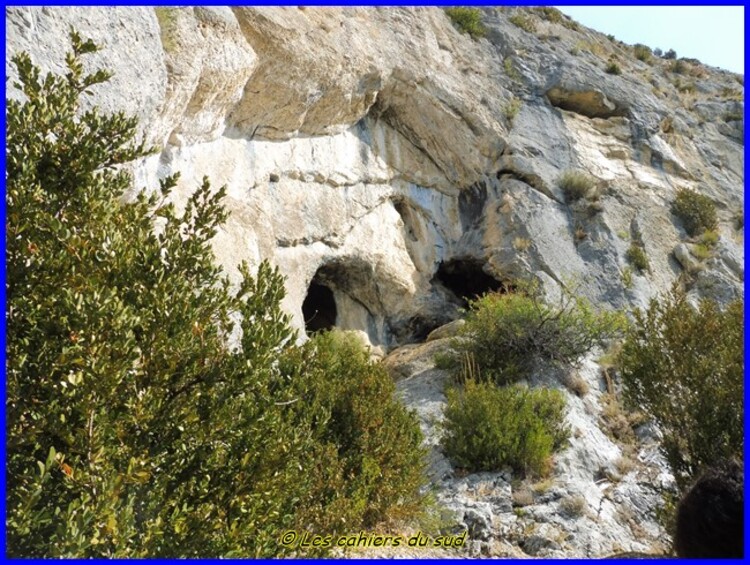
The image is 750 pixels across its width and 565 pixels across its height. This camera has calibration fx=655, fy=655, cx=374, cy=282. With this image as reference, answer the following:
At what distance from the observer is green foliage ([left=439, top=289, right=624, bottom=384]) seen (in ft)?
42.6

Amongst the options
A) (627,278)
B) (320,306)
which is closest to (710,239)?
(627,278)

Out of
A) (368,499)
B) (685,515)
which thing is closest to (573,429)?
(368,499)

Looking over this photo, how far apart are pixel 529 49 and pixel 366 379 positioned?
57.7ft

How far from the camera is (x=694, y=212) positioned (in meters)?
19.0

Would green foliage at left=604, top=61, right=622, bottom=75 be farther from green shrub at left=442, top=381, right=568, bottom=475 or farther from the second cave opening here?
green shrub at left=442, top=381, right=568, bottom=475

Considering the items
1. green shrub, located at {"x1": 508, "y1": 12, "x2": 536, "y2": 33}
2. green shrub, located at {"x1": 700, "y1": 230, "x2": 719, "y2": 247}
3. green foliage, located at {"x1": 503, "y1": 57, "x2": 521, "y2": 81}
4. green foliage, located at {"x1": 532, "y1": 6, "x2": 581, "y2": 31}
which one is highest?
green foliage, located at {"x1": 532, "y1": 6, "x2": 581, "y2": 31}

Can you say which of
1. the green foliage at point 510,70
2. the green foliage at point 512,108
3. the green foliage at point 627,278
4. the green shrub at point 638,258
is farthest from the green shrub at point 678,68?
the green foliage at point 627,278

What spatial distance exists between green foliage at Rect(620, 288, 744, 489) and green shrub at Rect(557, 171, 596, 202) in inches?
314

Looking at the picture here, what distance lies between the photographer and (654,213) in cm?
1883

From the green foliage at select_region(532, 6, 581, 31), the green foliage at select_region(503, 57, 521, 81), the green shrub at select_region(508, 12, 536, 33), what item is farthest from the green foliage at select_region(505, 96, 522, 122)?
the green foliage at select_region(532, 6, 581, 31)

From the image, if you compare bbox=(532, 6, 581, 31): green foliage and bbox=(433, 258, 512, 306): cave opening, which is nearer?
bbox=(433, 258, 512, 306): cave opening

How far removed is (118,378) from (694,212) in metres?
18.8

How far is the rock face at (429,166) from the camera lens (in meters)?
9.12

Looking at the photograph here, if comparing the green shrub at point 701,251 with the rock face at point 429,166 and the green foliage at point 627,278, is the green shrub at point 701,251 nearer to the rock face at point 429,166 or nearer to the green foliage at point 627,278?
the rock face at point 429,166
